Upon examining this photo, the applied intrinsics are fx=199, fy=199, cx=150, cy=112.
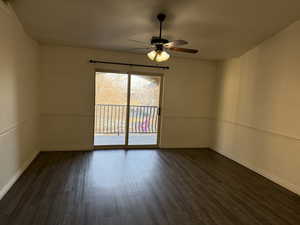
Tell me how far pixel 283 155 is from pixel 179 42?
2.51 metres

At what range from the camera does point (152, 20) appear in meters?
3.08

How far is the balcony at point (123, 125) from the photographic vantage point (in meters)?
5.02

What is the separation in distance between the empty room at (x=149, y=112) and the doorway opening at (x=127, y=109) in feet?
0.09

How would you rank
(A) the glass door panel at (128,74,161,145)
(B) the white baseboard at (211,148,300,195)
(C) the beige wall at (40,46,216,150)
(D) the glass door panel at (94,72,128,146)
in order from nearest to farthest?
(B) the white baseboard at (211,148,300,195) → (C) the beige wall at (40,46,216,150) → (D) the glass door panel at (94,72,128,146) → (A) the glass door panel at (128,74,161,145)

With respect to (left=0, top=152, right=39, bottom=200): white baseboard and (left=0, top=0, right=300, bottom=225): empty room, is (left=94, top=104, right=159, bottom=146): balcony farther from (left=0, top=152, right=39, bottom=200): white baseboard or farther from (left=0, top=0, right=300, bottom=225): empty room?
(left=0, top=152, right=39, bottom=200): white baseboard

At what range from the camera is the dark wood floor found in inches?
88.4

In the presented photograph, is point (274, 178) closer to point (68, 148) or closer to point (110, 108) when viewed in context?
point (110, 108)

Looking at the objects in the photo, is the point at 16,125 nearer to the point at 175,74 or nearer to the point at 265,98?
the point at 175,74

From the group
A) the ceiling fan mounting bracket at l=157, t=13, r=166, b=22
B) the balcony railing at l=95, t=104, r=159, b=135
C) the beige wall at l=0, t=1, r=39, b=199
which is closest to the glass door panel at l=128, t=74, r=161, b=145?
the balcony railing at l=95, t=104, r=159, b=135

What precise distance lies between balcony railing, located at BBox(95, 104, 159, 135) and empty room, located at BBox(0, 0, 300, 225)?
0.10 ft

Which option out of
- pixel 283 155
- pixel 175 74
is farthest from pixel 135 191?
pixel 175 74

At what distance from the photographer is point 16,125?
2.99 metres

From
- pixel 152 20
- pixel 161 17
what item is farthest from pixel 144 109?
pixel 161 17

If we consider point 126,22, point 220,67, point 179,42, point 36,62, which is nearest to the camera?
point 179,42
